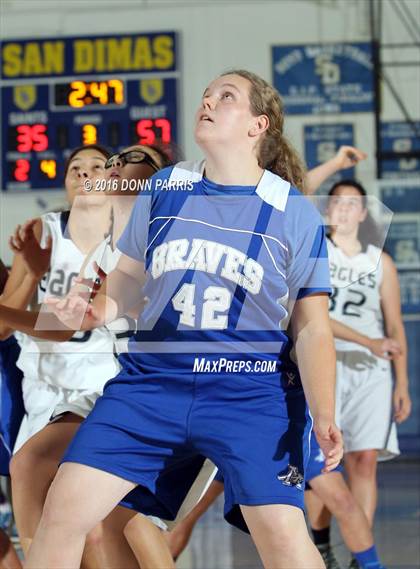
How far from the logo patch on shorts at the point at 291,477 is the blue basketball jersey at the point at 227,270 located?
25 cm

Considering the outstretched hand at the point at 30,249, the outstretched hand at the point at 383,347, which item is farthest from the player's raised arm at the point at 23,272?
the outstretched hand at the point at 383,347

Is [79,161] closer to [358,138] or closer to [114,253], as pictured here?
[114,253]

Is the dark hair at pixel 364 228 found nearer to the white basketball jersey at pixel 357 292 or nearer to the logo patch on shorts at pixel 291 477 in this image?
the white basketball jersey at pixel 357 292

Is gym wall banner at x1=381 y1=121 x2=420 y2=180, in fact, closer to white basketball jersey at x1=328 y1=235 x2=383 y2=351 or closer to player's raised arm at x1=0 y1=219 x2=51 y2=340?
white basketball jersey at x1=328 y1=235 x2=383 y2=351

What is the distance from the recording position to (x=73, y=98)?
8797 mm

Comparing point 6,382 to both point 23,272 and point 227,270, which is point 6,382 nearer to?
point 23,272

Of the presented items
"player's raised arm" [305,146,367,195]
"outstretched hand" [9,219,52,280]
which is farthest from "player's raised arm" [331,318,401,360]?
"outstretched hand" [9,219,52,280]

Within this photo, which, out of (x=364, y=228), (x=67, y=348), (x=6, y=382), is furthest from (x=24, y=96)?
(x=67, y=348)

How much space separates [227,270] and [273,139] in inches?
17.5

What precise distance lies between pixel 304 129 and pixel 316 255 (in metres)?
7.29

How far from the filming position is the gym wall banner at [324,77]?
9.69 metres

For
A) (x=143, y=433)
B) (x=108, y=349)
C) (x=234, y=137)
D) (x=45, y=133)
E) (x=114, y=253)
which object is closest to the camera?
(x=143, y=433)

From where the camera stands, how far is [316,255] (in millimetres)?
2664

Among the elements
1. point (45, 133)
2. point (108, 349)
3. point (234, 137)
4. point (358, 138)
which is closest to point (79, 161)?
point (108, 349)
